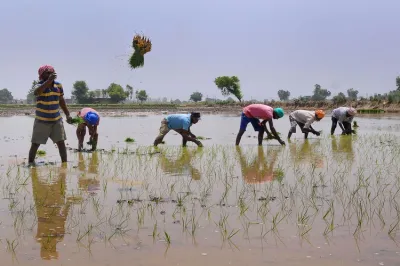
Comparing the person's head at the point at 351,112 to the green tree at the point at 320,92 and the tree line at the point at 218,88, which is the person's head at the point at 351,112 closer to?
the tree line at the point at 218,88

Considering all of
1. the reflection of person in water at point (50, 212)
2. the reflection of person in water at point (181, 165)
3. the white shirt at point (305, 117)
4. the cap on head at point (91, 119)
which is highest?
the cap on head at point (91, 119)

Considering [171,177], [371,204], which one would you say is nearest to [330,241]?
[371,204]

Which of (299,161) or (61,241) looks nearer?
(61,241)

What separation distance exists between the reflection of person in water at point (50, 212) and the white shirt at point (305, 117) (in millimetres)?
9149

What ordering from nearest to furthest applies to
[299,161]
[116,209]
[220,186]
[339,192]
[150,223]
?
[150,223], [116,209], [339,192], [220,186], [299,161]

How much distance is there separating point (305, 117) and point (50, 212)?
36.2 feet

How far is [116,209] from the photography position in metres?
4.63

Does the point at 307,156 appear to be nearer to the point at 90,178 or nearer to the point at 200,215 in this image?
the point at 90,178

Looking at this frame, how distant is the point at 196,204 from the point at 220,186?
1.09 m

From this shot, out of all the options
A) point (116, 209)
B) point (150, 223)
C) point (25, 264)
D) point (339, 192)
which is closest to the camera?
point (25, 264)

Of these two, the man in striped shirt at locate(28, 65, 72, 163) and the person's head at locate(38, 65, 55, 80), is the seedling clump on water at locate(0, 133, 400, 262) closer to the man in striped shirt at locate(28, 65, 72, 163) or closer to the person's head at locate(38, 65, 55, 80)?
the man in striped shirt at locate(28, 65, 72, 163)

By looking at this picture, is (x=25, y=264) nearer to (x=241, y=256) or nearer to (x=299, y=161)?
(x=241, y=256)

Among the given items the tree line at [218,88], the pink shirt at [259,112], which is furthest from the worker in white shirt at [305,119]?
the tree line at [218,88]

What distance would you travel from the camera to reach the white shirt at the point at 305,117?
14.1m
